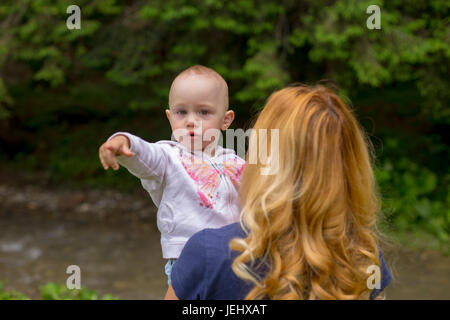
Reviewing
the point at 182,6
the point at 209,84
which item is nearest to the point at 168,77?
the point at 182,6

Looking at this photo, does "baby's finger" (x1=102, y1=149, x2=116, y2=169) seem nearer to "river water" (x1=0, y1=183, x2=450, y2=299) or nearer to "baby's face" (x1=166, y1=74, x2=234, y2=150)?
"baby's face" (x1=166, y1=74, x2=234, y2=150)

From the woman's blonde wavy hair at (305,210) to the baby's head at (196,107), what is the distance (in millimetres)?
494

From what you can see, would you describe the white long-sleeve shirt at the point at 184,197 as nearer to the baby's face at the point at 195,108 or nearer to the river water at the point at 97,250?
the baby's face at the point at 195,108

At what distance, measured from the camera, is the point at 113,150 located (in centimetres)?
170

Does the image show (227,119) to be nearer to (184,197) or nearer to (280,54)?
(184,197)

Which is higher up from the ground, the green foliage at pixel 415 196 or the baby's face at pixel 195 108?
the baby's face at pixel 195 108

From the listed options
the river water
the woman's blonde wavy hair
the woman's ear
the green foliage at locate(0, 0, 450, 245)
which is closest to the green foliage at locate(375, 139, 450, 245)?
the green foliage at locate(0, 0, 450, 245)

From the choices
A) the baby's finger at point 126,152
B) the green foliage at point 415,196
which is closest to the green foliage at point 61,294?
the baby's finger at point 126,152

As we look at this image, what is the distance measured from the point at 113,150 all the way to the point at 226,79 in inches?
219

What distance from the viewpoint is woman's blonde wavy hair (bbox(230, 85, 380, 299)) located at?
5.18 ft

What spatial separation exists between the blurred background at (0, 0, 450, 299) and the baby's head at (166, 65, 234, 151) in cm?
245

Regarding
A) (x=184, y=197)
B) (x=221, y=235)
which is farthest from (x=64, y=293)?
(x=221, y=235)

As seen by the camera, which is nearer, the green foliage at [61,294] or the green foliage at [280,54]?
the green foliage at [61,294]

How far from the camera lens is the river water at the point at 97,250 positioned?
5.87 m
